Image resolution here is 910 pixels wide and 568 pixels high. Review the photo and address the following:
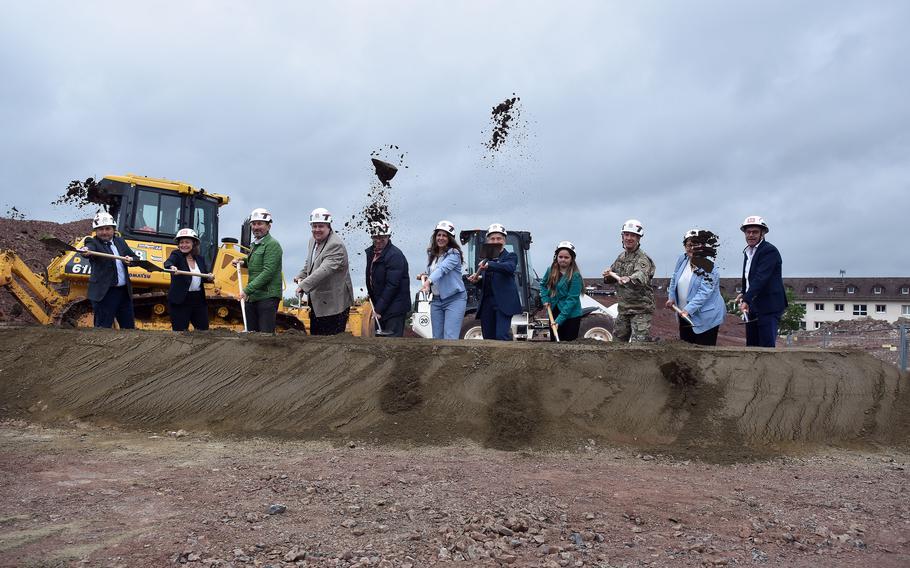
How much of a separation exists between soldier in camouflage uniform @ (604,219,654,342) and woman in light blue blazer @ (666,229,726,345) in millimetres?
274

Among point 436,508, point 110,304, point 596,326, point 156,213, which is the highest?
point 156,213

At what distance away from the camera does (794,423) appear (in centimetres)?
605

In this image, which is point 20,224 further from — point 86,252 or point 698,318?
point 698,318

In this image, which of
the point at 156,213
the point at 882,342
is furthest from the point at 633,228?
the point at 882,342

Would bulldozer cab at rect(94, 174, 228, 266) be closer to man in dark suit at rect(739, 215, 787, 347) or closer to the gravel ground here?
the gravel ground

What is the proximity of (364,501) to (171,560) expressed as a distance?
1.16 metres

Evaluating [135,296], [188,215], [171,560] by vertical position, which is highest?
[188,215]

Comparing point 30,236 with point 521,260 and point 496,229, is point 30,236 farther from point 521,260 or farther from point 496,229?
point 496,229

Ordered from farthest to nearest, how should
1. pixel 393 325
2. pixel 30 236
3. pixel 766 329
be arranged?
pixel 30 236
pixel 393 325
pixel 766 329

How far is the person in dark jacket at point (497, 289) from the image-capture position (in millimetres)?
7668

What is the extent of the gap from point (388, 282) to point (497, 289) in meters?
1.19

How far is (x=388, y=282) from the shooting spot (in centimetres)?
786

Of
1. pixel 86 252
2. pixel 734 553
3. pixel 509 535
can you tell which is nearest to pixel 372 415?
pixel 509 535

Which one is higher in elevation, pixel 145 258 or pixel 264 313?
pixel 145 258
